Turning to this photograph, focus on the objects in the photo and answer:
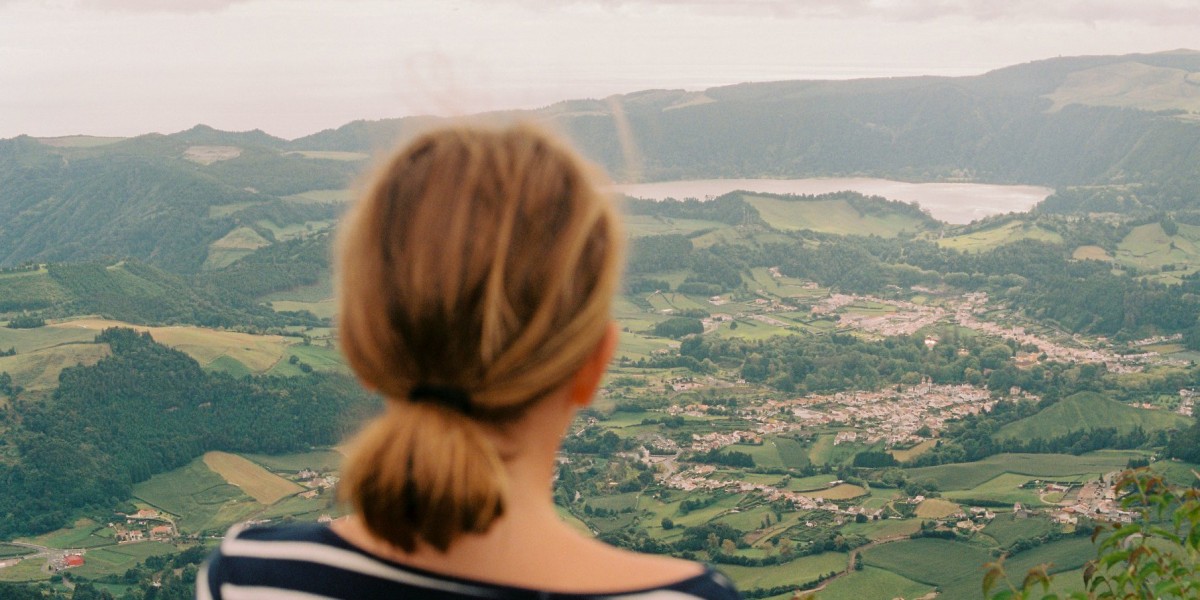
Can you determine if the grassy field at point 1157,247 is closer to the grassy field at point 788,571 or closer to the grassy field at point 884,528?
the grassy field at point 884,528

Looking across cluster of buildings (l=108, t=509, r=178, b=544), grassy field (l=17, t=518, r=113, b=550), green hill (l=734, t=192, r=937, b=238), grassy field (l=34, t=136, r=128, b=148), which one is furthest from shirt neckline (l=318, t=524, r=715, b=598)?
grassy field (l=34, t=136, r=128, b=148)

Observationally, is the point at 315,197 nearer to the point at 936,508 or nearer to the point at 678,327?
the point at 678,327

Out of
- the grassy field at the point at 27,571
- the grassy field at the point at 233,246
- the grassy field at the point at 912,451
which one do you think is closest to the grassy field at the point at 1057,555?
the grassy field at the point at 912,451

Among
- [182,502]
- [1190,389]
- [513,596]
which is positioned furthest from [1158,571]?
[1190,389]

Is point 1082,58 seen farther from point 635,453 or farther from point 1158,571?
point 1158,571

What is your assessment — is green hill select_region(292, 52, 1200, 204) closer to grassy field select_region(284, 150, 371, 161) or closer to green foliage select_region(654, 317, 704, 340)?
grassy field select_region(284, 150, 371, 161)

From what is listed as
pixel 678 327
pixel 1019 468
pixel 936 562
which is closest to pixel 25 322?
pixel 678 327
